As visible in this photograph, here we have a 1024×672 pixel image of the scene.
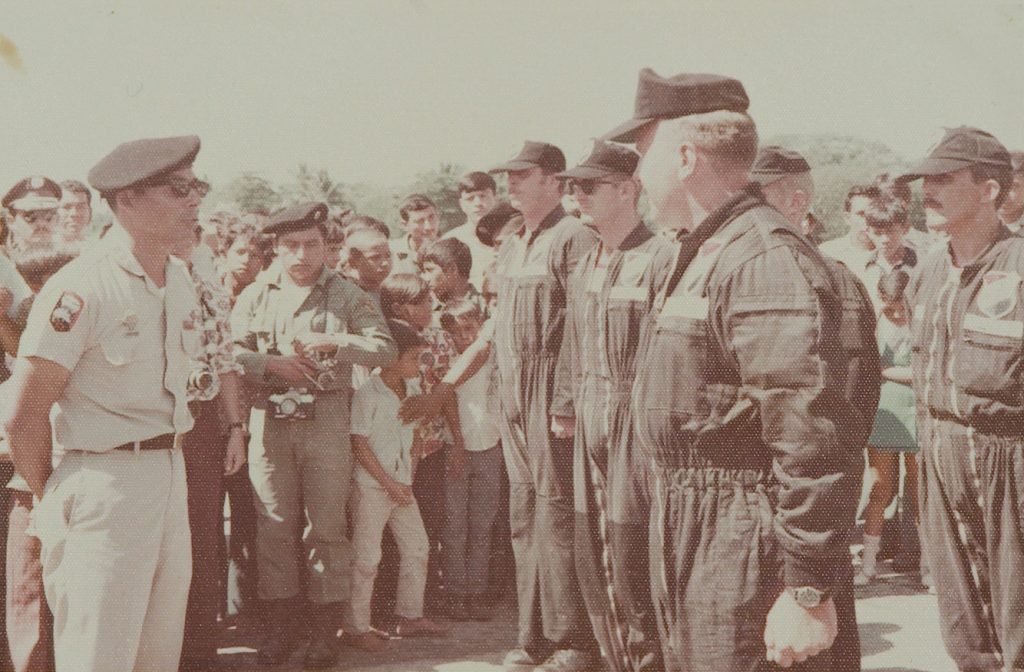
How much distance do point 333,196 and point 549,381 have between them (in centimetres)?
1020

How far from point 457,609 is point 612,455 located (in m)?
1.96

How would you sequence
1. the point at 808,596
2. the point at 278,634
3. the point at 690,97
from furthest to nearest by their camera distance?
the point at 278,634 < the point at 690,97 < the point at 808,596

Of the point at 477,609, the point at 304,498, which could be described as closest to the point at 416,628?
the point at 477,609

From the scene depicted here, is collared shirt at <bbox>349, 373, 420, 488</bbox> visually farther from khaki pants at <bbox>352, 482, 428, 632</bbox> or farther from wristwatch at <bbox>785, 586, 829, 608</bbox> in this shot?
wristwatch at <bbox>785, 586, 829, 608</bbox>

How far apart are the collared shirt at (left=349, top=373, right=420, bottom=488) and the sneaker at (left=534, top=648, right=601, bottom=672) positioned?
1.09m

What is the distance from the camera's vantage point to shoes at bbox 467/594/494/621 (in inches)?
244

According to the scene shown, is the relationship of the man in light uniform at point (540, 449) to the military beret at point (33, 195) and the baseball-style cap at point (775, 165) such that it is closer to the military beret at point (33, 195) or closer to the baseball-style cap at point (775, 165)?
the baseball-style cap at point (775, 165)

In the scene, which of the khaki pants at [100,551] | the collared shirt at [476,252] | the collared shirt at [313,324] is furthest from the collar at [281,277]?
the collared shirt at [476,252]

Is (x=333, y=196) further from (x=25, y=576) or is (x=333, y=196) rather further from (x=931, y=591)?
(x=25, y=576)

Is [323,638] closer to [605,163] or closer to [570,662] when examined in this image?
[570,662]

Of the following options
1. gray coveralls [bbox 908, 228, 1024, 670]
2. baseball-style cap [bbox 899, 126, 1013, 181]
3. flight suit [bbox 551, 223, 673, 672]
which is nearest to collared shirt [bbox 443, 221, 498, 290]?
flight suit [bbox 551, 223, 673, 672]

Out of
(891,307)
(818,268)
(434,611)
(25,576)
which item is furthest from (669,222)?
(891,307)

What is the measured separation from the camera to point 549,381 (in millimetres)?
5148

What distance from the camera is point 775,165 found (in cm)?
527
